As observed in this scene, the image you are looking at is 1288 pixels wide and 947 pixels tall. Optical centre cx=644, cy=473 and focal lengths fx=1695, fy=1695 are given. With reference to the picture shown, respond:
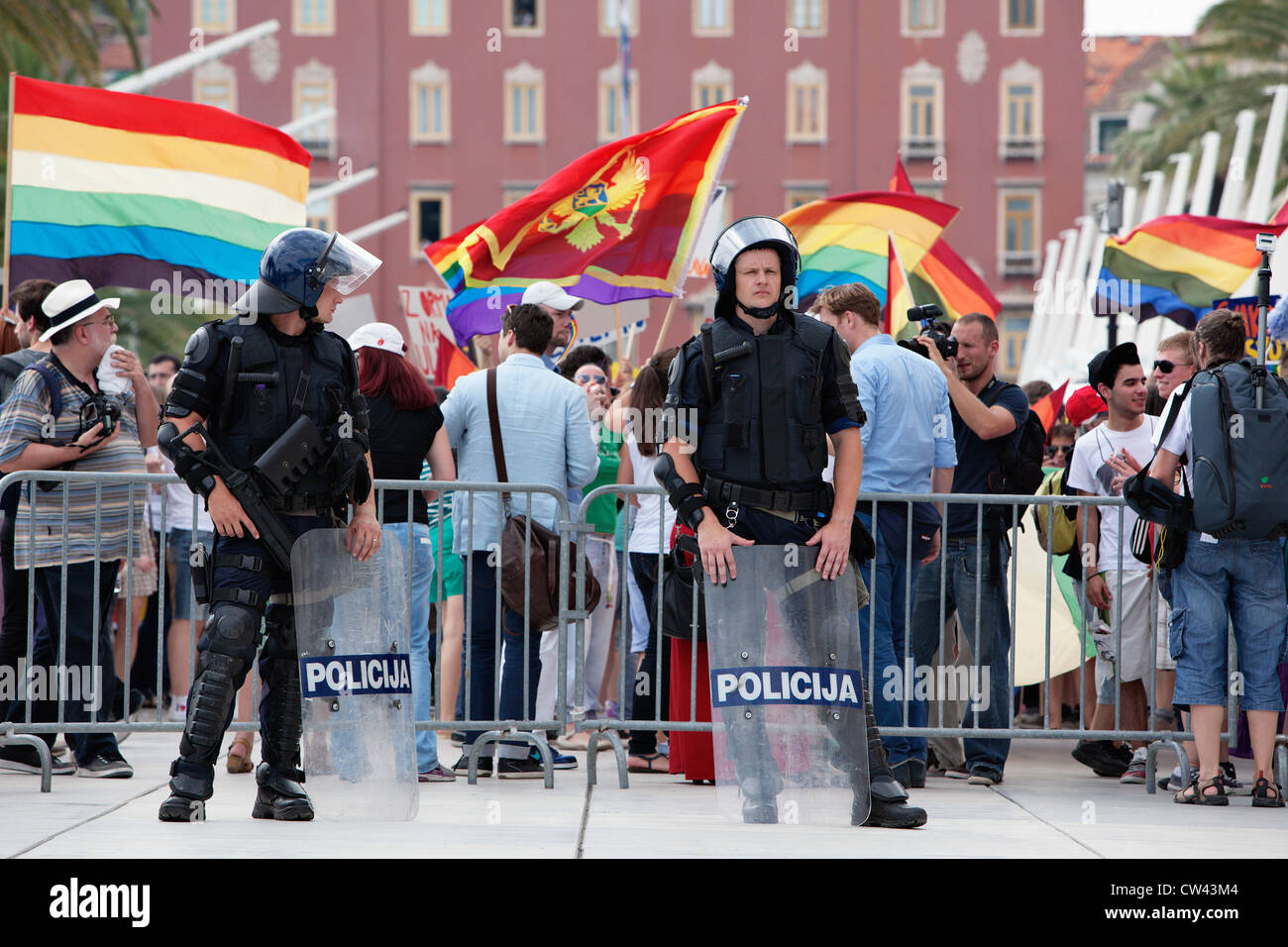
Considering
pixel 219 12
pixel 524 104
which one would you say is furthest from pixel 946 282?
pixel 219 12

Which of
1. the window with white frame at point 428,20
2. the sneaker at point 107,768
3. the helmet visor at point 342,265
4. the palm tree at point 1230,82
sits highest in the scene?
the window with white frame at point 428,20

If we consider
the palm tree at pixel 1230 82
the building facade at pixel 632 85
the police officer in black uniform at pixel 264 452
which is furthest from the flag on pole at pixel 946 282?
the building facade at pixel 632 85

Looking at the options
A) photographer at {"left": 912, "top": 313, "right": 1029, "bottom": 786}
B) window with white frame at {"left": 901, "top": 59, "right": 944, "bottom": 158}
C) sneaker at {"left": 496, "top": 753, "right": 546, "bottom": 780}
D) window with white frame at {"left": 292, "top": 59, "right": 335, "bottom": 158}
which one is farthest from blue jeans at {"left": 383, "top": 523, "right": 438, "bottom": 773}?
window with white frame at {"left": 901, "top": 59, "right": 944, "bottom": 158}

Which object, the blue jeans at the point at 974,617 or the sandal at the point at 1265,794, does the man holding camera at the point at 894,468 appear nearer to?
the blue jeans at the point at 974,617

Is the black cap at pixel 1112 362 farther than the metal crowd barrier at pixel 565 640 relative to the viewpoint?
Yes

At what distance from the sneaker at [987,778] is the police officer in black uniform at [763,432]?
6.36ft

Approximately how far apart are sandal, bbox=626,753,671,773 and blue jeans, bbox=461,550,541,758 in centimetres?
56

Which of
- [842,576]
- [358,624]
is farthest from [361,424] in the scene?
[842,576]

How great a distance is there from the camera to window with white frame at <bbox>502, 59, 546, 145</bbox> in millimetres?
54438

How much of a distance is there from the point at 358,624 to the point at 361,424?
0.69 m

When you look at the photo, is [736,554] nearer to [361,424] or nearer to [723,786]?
[723,786]

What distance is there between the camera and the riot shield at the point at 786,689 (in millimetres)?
5594

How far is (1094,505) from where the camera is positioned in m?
7.76
